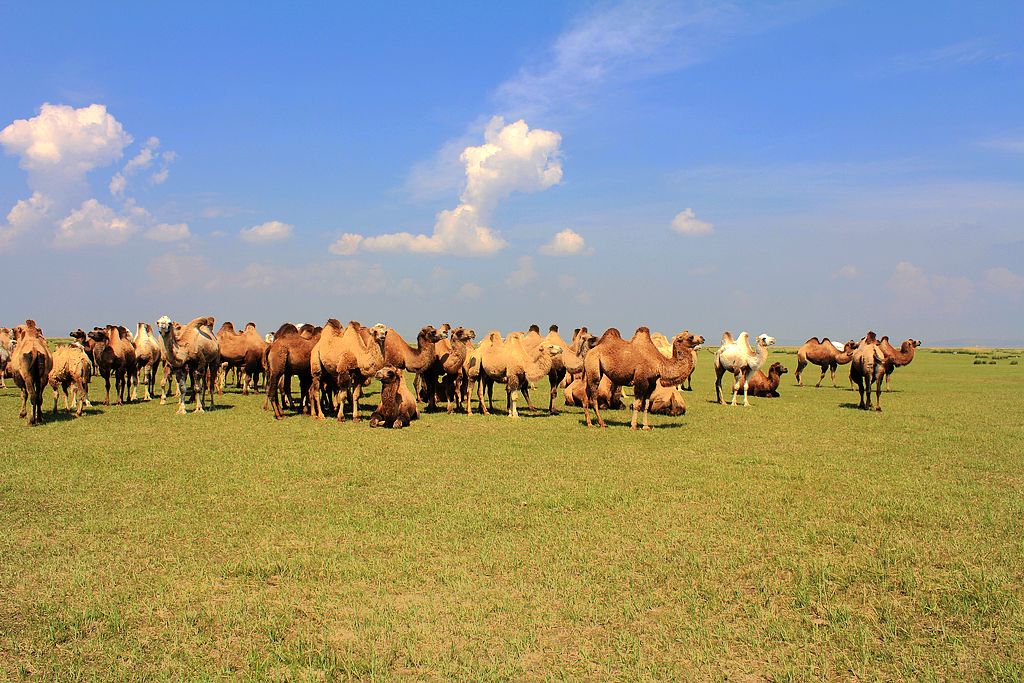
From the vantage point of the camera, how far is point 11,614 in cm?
Result: 499

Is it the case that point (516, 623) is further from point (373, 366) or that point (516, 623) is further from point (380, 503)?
point (373, 366)

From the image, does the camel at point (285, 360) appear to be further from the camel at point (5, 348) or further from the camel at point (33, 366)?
the camel at point (5, 348)

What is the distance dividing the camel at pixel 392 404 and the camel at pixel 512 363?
2774 millimetres

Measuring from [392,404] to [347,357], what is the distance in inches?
76.4

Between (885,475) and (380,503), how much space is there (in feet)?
24.5

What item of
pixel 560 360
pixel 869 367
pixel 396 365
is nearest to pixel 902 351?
pixel 869 367

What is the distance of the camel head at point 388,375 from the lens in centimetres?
1445

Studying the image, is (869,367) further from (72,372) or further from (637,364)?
(72,372)

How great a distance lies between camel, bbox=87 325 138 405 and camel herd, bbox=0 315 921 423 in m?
0.03

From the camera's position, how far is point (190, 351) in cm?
1686

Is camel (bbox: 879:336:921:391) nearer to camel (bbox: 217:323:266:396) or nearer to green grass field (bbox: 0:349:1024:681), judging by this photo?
green grass field (bbox: 0:349:1024:681)

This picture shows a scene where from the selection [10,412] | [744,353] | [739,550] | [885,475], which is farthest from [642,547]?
[10,412]

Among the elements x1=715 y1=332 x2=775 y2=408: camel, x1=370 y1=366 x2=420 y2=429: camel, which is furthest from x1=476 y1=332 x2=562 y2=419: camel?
x1=715 y1=332 x2=775 y2=408: camel

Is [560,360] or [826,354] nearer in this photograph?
[560,360]
